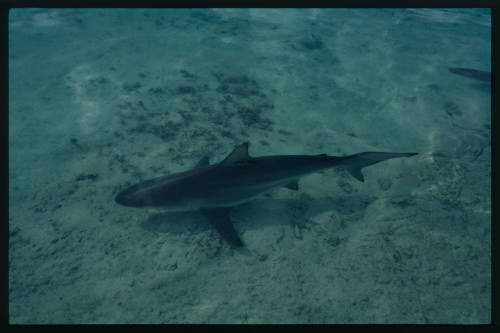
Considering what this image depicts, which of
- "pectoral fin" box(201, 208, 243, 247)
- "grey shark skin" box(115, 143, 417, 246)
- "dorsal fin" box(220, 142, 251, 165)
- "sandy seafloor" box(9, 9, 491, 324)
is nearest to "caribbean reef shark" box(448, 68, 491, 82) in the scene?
"sandy seafloor" box(9, 9, 491, 324)

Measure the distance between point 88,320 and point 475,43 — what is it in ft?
50.3

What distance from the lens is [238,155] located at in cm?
393

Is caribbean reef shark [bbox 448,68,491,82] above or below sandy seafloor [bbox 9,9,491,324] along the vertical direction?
above

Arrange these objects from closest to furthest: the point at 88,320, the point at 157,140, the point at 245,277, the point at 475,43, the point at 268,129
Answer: the point at 88,320
the point at 245,277
the point at 157,140
the point at 268,129
the point at 475,43

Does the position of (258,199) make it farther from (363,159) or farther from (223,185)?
(363,159)

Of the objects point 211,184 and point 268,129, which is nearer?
point 211,184

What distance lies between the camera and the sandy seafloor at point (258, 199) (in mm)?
3387

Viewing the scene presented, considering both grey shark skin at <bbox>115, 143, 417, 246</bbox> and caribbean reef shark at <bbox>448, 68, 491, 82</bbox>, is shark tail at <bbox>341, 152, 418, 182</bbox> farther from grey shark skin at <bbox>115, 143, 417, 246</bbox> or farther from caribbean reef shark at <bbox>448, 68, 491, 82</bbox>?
caribbean reef shark at <bbox>448, 68, 491, 82</bbox>

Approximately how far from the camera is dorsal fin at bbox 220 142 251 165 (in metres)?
3.85

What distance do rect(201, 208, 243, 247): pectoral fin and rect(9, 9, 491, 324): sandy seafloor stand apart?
18 centimetres

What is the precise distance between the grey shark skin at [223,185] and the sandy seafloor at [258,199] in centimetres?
31
